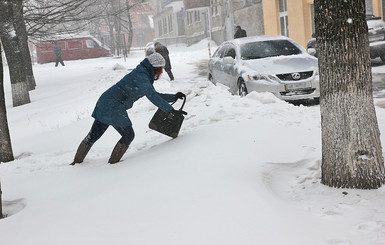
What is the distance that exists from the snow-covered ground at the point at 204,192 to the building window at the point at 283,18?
18.4 m

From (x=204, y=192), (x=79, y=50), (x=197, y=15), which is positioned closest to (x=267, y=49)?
(x=204, y=192)

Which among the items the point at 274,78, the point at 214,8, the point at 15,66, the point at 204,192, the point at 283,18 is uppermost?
the point at 214,8

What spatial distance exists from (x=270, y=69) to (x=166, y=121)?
385 cm

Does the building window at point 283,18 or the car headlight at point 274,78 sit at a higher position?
the building window at point 283,18

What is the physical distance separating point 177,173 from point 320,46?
1853mm

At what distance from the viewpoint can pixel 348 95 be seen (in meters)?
3.91

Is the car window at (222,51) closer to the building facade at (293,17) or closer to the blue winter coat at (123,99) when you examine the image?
the blue winter coat at (123,99)

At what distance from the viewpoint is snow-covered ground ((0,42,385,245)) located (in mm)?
3203

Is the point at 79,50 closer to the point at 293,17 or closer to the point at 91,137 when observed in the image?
the point at 293,17

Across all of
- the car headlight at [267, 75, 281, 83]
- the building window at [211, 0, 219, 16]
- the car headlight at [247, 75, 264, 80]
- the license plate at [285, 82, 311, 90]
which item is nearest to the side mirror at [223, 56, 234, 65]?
the car headlight at [247, 75, 264, 80]

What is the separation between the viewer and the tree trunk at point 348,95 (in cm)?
384

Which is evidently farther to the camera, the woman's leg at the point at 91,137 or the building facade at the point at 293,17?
the building facade at the point at 293,17

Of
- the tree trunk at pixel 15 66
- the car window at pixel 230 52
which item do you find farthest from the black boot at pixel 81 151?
the tree trunk at pixel 15 66

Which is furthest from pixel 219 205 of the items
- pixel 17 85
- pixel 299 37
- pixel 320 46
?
pixel 299 37
